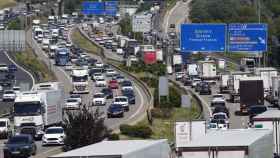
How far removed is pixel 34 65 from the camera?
385ft

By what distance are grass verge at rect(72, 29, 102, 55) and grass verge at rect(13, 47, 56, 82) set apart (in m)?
12.7

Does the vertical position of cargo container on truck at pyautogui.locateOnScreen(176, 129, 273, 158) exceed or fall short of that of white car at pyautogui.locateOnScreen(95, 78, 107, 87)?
it falls short

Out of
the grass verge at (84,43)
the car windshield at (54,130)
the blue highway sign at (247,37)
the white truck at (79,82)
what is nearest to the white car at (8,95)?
the white truck at (79,82)

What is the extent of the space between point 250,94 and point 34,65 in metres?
51.7

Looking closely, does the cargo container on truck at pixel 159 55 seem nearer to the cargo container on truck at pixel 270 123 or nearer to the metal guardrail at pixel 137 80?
the metal guardrail at pixel 137 80

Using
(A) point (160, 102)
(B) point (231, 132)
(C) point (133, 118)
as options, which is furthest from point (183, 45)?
(B) point (231, 132)

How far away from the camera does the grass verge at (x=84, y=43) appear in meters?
156

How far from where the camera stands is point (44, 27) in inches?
7746

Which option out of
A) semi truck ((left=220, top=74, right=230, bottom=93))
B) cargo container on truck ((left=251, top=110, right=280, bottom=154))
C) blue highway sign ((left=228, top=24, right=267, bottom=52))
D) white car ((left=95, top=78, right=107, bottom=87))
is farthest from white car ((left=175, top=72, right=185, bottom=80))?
cargo container on truck ((left=251, top=110, right=280, bottom=154))

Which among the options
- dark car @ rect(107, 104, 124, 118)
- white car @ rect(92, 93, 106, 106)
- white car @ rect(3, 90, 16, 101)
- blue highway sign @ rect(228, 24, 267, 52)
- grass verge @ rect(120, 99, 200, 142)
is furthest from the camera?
white car @ rect(3, 90, 16, 101)

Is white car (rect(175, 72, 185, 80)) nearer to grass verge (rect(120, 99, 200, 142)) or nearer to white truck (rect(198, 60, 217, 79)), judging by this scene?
white truck (rect(198, 60, 217, 79))

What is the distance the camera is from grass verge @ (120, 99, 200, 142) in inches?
1972

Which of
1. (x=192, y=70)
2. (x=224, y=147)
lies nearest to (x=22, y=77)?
(x=192, y=70)

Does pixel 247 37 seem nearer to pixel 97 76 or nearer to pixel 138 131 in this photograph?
pixel 138 131
